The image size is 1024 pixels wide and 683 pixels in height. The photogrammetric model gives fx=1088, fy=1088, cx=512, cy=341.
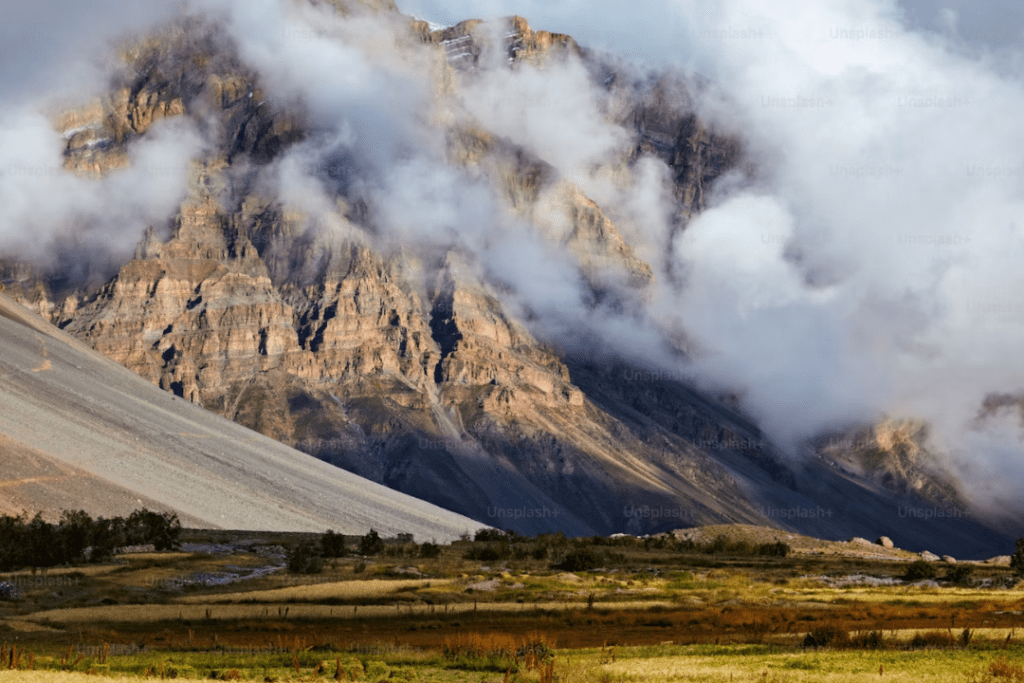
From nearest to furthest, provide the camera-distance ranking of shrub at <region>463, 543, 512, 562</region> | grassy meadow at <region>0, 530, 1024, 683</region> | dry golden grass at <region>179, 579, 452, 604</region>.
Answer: grassy meadow at <region>0, 530, 1024, 683</region>, dry golden grass at <region>179, 579, 452, 604</region>, shrub at <region>463, 543, 512, 562</region>

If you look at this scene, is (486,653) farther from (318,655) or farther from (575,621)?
(575,621)

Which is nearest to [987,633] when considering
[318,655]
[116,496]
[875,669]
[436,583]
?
[875,669]

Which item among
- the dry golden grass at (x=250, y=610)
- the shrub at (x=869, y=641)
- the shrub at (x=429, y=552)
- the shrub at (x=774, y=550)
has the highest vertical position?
the shrub at (x=774, y=550)

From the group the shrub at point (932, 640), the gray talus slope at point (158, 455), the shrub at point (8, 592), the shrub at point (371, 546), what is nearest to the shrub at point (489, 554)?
the shrub at point (371, 546)

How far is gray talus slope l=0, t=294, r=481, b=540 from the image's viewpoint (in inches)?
4289

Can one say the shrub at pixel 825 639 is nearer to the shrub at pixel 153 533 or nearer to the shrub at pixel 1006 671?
the shrub at pixel 1006 671

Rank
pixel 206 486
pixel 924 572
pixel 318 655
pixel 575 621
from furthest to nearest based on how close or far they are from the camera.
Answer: pixel 206 486 < pixel 924 572 < pixel 575 621 < pixel 318 655

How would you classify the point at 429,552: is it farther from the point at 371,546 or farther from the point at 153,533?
the point at 153,533

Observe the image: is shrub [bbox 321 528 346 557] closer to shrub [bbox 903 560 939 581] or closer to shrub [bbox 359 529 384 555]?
shrub [bbox 359 529 384 555]

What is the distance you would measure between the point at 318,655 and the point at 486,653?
3.99 m

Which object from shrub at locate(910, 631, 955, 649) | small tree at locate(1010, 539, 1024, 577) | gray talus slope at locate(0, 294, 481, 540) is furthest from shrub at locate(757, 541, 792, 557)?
gray talus slope at locate(0, 294, 481, 540)

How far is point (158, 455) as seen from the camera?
125812 millimetres

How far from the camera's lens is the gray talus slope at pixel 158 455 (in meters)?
109

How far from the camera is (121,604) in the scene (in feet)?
127
